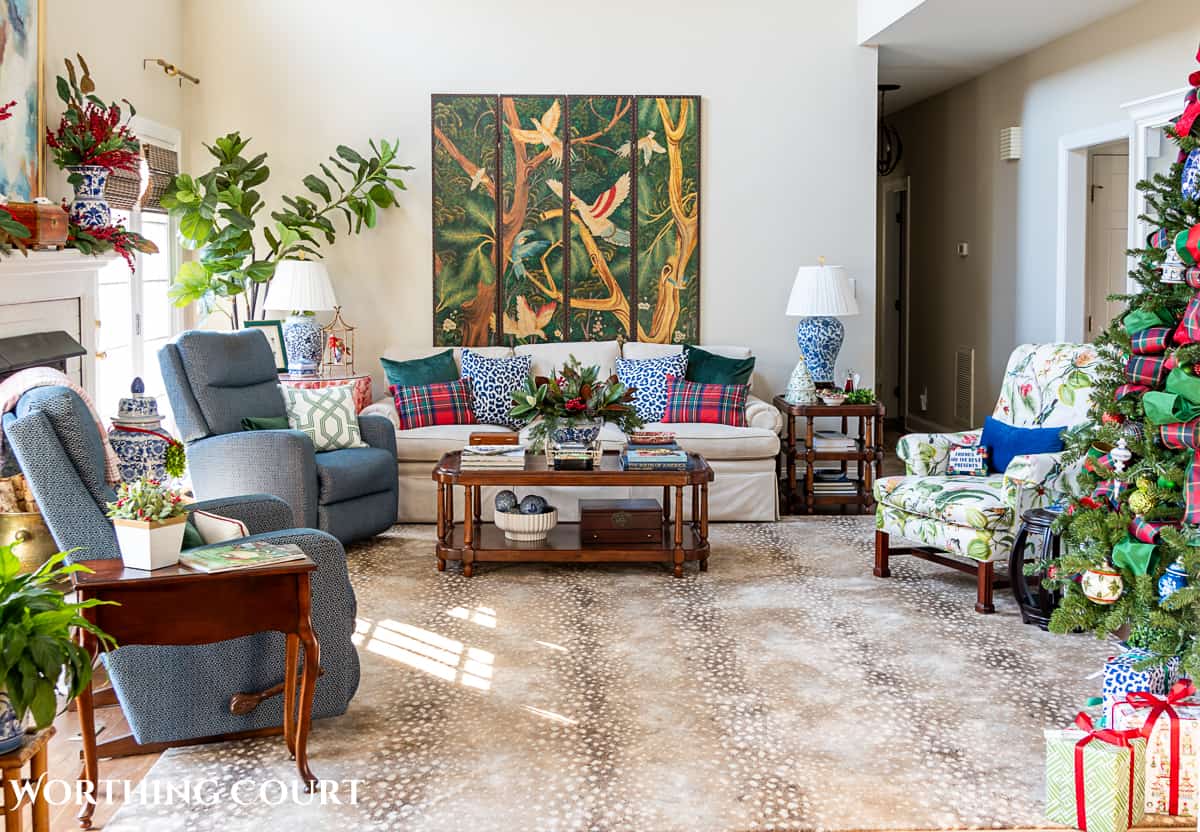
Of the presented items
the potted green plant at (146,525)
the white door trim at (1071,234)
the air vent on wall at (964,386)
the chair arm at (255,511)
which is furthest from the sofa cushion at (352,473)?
the air vent on wall at (964,386)

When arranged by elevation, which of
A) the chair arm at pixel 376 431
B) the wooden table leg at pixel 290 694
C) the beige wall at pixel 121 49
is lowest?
the wooden table leg at pixel 290 694

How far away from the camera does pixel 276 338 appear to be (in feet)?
22.2

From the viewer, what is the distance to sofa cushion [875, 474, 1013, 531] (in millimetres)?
4578

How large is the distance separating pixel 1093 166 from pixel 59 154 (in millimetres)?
5435

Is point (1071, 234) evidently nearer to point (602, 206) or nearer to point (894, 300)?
point (602, 206)

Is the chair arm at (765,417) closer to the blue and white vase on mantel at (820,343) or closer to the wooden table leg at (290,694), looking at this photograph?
the blue and white vase on mantel at (820,343)

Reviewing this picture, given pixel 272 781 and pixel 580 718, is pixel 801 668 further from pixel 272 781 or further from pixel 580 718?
pixel 272 781

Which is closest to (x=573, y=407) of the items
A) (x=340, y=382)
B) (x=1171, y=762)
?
(x=340, y=382)

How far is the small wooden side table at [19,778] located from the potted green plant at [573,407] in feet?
9.76

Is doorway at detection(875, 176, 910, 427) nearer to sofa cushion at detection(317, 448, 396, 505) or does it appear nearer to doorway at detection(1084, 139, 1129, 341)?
doorway at detection(1084, 139, 1129, 341)

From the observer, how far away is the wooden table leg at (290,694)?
125 inches

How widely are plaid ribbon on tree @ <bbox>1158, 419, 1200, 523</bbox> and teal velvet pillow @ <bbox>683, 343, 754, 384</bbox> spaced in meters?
3.60

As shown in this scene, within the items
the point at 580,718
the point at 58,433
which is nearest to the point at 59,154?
the point at 58,433

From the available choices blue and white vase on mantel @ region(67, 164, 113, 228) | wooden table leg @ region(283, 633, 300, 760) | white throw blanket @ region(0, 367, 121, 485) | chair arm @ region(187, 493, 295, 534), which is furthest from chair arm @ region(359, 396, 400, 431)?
wooden table leg @ region(283, 633, 300, 760)
